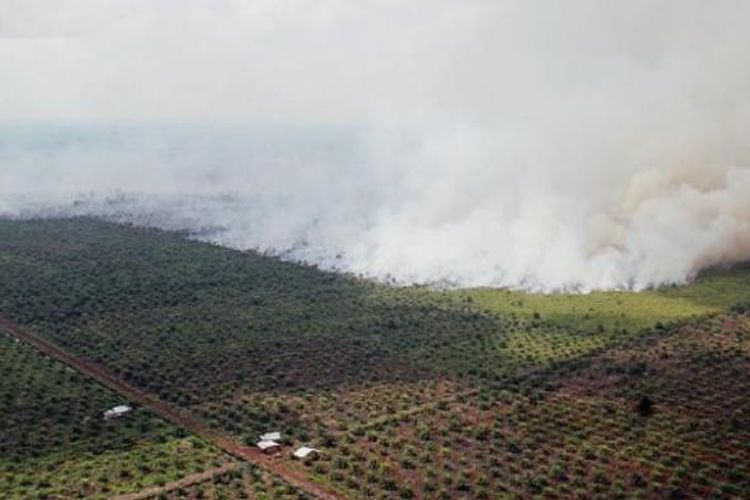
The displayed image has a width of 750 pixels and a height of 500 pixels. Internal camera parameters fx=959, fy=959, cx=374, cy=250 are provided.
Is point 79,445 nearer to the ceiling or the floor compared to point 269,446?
nearer to the floor

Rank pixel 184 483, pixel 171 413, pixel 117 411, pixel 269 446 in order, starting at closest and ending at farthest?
pixel 184 483 → pixel 269 446 → pixel 171 413 → pixel 117 411

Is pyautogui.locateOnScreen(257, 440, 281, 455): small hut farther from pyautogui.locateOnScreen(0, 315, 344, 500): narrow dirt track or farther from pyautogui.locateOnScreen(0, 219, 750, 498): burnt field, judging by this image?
pyautogui.locateOnScreen(0, 219, 750, 498): burnt field

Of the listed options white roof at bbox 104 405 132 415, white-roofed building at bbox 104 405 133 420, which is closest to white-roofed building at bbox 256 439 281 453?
white-roofed building at bbox 104 405 133 420

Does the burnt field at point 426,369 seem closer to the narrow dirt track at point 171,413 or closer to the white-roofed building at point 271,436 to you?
the white-roofed building at point 271,436

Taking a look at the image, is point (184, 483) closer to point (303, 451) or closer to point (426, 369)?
point (303, 451)

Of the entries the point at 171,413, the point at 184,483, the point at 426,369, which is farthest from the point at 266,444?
the point at 426,369
